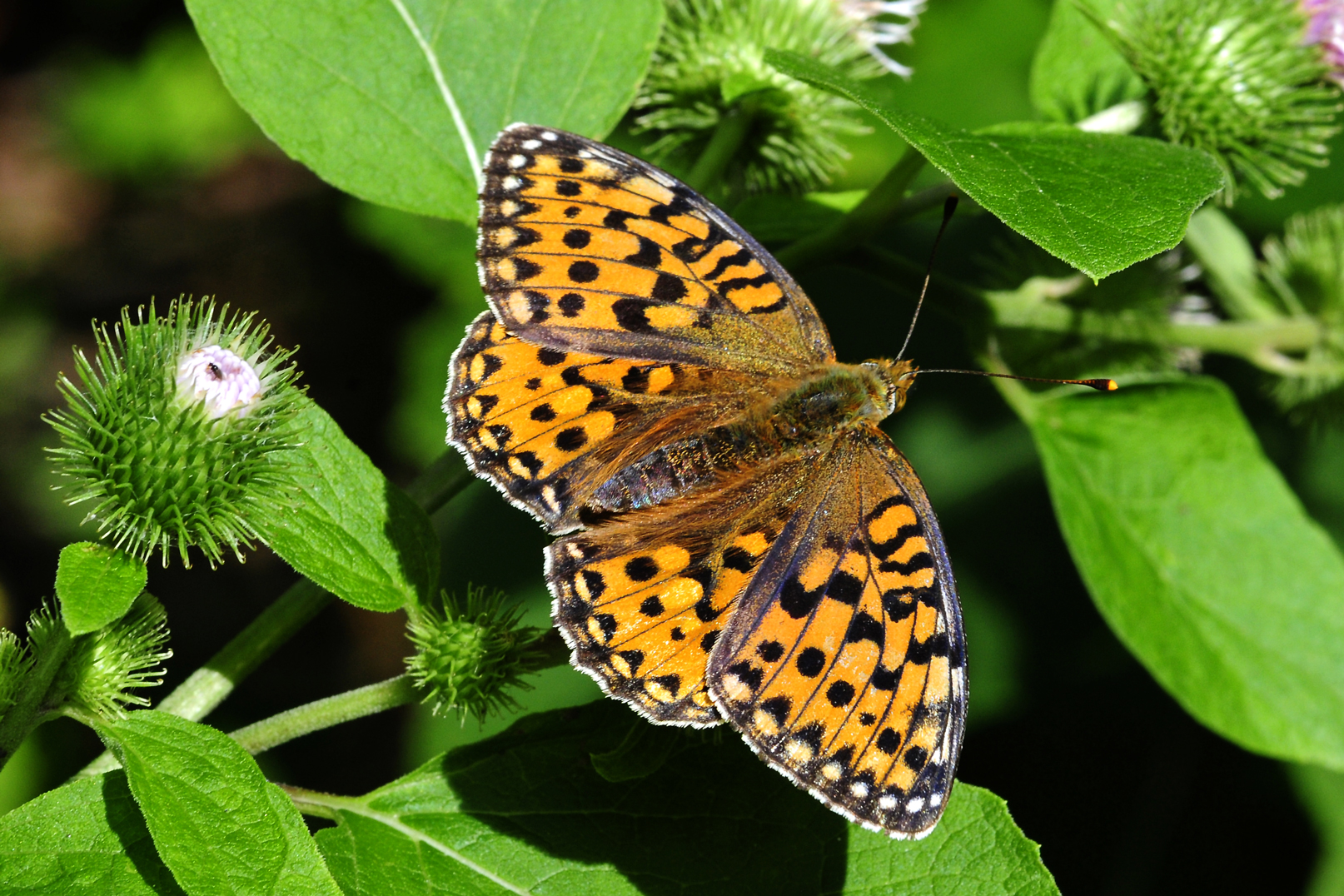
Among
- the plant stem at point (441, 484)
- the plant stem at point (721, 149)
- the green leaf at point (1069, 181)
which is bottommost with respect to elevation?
the plant stem at point (441, 484)

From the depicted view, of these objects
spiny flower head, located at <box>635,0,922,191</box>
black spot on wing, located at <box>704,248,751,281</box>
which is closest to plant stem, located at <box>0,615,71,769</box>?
black spot on wing, located at <box>704,248,751,281</box>

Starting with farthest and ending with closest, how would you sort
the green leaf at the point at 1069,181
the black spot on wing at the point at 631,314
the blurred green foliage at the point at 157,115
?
the blurred green foliage at the point at 157,115
the black spot on wing at the point at 631,314
the green leaf at the point at 1069,181

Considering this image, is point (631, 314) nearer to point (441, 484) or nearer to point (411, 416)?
point (441, 484)

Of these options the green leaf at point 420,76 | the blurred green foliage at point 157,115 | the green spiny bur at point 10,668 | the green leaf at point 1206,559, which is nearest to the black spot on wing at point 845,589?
the green leaf at point 1206,559

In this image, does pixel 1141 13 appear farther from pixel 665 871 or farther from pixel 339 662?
pixel 339 662

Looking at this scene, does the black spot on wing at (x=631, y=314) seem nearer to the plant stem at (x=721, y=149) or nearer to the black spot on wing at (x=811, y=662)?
the plant stem at (x=721, y=149)

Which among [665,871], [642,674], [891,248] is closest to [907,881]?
[665,871]
